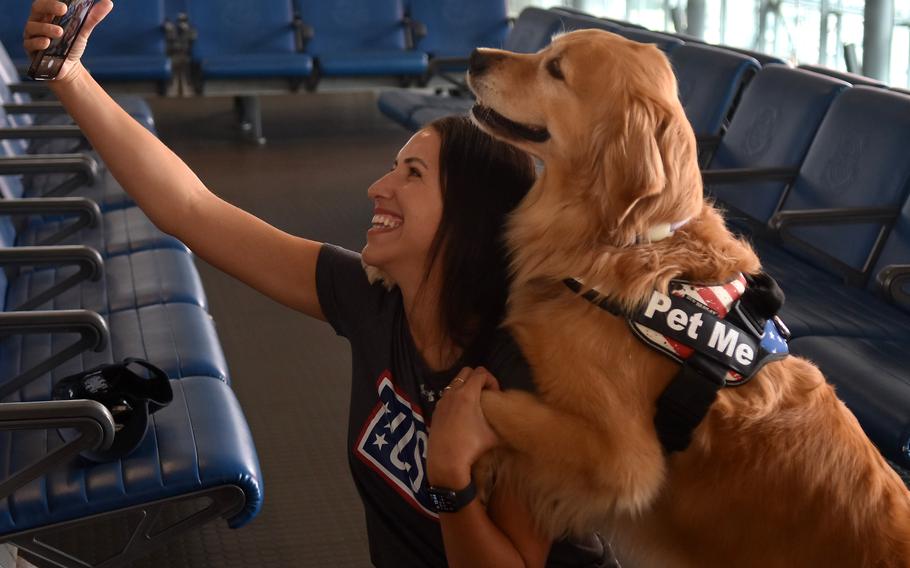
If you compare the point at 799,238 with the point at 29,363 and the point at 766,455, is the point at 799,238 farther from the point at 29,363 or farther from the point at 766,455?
the point at 29,363

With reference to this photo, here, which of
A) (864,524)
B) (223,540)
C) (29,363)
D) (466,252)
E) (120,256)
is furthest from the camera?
(120,256)

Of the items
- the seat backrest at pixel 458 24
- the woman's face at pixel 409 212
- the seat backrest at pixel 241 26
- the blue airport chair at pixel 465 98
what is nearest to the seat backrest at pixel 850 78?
the blue airport chair at pixel 465 98

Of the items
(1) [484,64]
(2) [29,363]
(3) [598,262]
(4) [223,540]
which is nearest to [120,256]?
(2) [29,363]

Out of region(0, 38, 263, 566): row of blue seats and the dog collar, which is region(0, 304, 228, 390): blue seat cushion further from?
the dog collar

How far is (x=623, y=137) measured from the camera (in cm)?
176

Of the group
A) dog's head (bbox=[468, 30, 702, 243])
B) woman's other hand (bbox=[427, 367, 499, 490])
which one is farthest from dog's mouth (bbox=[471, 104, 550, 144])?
woman's other hand (bbox=[427, 367, 499, 490])

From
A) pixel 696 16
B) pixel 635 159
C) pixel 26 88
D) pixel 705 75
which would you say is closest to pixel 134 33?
pixel 26 88

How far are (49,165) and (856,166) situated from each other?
2.77 metres

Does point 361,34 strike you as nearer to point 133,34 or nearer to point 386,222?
point 133,34

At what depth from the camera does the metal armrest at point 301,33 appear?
25.9ft

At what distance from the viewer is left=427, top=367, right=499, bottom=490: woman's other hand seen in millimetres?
1596

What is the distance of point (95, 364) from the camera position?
106 inches

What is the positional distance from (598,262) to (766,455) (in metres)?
0.40

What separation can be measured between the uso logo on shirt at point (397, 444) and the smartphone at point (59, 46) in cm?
78
